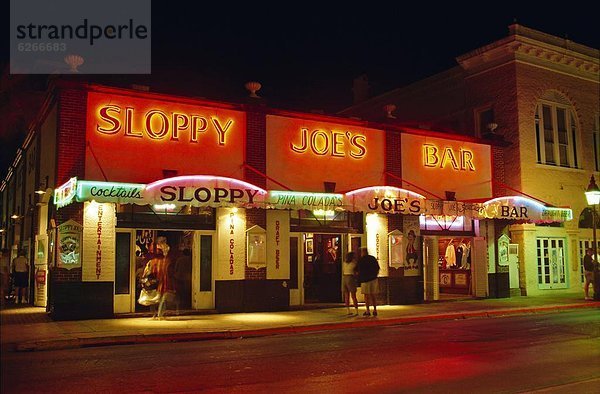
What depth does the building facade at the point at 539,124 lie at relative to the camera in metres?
24.9

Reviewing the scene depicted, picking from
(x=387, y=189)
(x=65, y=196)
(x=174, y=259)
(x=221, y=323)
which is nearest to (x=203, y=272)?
(x=174, y=259)

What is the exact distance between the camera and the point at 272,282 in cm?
1891

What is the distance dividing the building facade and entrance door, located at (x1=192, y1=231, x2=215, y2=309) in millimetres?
9852

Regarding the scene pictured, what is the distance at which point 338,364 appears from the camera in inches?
389

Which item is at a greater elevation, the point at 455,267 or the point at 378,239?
the point at 378,239

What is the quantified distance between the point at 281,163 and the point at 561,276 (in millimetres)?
13617

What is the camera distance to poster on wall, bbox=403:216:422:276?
70.1ft

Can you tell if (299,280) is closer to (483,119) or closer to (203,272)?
(203,272)

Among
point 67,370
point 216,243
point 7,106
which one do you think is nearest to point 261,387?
point 67,370

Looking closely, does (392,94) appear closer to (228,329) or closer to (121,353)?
(228,329)

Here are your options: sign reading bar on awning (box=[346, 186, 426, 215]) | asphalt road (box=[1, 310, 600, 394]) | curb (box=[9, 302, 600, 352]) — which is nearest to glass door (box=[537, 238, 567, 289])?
curb (box=[9, 302, 600, 352])

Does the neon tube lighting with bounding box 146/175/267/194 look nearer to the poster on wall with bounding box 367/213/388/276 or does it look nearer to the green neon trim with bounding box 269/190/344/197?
the green neon trim with bounding box 269/190/344/197

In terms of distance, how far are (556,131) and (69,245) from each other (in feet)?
66.2

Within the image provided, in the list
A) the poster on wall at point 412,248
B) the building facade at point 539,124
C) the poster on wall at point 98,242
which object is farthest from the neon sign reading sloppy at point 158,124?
the building facade at point 539,124
